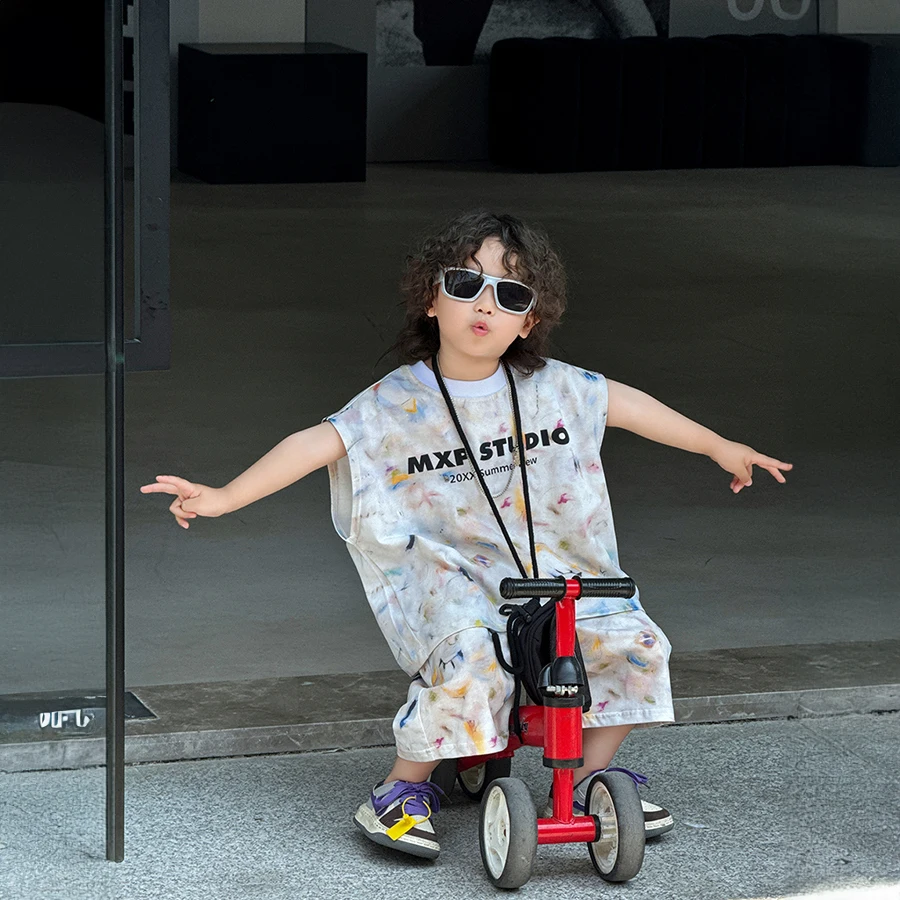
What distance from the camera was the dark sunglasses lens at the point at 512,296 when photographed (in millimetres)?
3096

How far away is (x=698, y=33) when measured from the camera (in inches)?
745

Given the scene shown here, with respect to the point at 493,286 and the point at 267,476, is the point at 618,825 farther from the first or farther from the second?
the point at 493,286

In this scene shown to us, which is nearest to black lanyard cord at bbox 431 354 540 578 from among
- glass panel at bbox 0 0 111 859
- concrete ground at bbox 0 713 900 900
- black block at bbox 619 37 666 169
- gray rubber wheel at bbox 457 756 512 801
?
gray rubber wheel at bbox 457 756 512 801

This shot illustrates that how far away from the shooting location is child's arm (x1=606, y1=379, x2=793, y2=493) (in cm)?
328

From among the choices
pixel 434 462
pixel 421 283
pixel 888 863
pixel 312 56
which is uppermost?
pixel 312 56

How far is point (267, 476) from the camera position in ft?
10.2

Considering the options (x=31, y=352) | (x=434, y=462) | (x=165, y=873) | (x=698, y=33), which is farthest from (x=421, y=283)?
(x=698, y=33)

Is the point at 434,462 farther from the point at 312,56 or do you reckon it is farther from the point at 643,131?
the point at 643,131

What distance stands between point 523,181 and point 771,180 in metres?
2.50

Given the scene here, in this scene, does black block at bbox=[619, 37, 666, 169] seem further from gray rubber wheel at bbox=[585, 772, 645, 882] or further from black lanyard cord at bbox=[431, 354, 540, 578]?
gray rubber wheel at bbox=[585, 772, 645, 882]

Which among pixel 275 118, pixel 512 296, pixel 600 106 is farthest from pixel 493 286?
pixel 600 106

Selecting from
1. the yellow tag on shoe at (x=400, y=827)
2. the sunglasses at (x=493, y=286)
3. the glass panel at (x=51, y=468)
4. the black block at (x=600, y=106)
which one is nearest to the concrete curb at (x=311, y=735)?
the glass panel at (x=51, y=468)

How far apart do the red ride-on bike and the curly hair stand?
522mm

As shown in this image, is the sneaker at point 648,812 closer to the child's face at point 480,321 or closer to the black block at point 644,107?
the child's face at point 480,321
